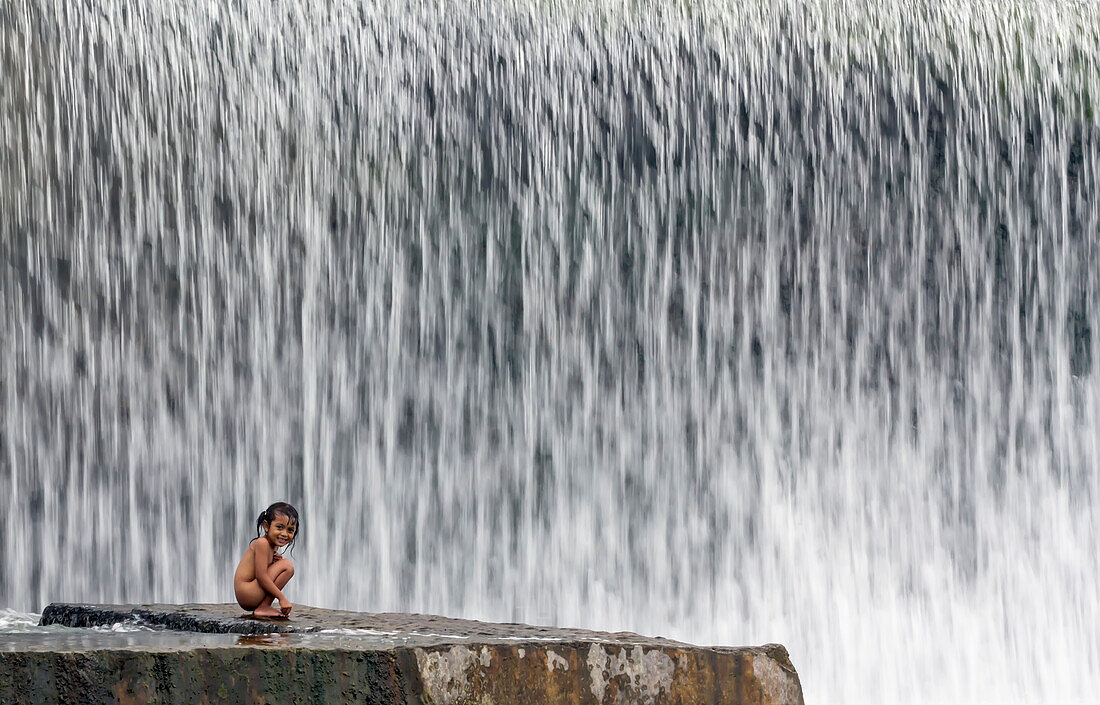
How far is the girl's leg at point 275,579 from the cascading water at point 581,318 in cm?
340

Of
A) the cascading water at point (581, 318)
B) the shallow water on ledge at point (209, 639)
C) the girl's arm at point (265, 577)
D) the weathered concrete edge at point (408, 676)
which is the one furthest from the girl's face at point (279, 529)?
the cascading water at point (581, 318)

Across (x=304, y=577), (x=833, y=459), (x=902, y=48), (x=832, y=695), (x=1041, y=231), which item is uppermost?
(x=902, y=48)

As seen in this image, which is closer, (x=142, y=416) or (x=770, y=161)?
(x=142, y=416)

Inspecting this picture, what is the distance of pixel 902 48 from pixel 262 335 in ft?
15.1

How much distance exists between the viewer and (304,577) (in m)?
7.72

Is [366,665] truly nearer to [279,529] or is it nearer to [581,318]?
[279,529]

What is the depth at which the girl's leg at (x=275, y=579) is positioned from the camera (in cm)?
425

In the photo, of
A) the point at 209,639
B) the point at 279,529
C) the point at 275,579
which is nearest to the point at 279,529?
the point at 279,529

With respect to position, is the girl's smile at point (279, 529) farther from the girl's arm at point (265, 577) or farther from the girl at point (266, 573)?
the girl's arm at point (265, 577)

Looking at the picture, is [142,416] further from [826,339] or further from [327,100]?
[826,339]

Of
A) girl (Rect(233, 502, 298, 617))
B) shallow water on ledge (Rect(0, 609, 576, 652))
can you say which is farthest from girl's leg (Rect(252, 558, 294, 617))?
shallow water on ledge (Rect(0, 609, 576, 652))

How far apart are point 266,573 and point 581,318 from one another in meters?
4.59

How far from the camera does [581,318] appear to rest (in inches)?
341

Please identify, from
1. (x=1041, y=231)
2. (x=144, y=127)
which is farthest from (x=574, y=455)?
(x=1041, y=231)
